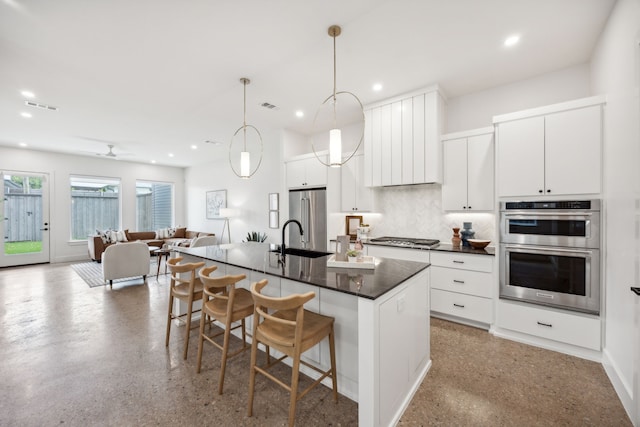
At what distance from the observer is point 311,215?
455cm

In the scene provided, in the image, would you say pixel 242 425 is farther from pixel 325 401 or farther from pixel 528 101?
pixel 528 101

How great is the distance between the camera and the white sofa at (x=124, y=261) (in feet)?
15.0

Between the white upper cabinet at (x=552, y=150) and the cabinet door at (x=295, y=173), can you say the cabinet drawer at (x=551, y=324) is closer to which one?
the white upper cabinet at (x=552, y=150)

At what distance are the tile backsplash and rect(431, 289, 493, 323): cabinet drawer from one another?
826 millimetres

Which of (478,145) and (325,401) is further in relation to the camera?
(478,145)

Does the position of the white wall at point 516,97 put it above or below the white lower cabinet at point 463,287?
above

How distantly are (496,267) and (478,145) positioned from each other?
1.43m

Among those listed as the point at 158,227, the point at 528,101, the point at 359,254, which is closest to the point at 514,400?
the point at 359,254

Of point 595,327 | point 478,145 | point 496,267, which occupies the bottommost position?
point 595,327

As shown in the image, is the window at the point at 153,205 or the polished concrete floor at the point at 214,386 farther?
the window at the point at 153,205

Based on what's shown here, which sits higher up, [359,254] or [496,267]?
[359,254]

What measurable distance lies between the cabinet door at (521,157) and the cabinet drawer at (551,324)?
3.82ft

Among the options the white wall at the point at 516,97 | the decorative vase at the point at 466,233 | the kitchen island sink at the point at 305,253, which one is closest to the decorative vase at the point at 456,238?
the decorative vase at the point at 466,233

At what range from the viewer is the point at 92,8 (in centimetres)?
203
